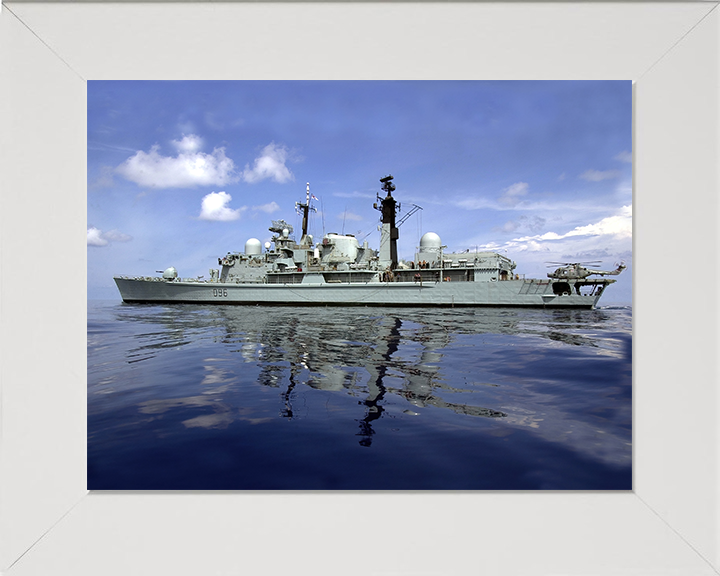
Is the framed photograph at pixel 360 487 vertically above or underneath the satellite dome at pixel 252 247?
underneath

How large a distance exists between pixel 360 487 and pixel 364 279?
73.1 ft

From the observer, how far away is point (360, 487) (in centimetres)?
208

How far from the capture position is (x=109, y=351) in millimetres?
7270

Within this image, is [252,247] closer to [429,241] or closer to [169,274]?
[169,274]

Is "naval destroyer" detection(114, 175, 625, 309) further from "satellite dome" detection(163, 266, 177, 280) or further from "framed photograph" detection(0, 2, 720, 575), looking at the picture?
"framed photograph" detection(0, 2, 720, 575)

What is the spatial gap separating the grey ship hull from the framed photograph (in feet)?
67.4

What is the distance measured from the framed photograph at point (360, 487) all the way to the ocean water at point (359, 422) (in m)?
0.21

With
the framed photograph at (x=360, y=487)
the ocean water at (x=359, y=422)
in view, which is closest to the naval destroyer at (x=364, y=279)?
the ocean water at (x=359, y=422)

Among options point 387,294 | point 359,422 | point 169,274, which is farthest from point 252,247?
point 359,422

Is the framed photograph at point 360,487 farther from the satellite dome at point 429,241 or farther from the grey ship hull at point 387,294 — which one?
the satellite dome at point 429,241

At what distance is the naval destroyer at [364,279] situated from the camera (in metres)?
21.5

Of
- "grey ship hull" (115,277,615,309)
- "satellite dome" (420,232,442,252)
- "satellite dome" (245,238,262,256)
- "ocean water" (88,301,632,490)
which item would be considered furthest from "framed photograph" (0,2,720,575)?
"satellite dome" (245,238,262,256)

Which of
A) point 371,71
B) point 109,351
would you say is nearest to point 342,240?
point 109,351
